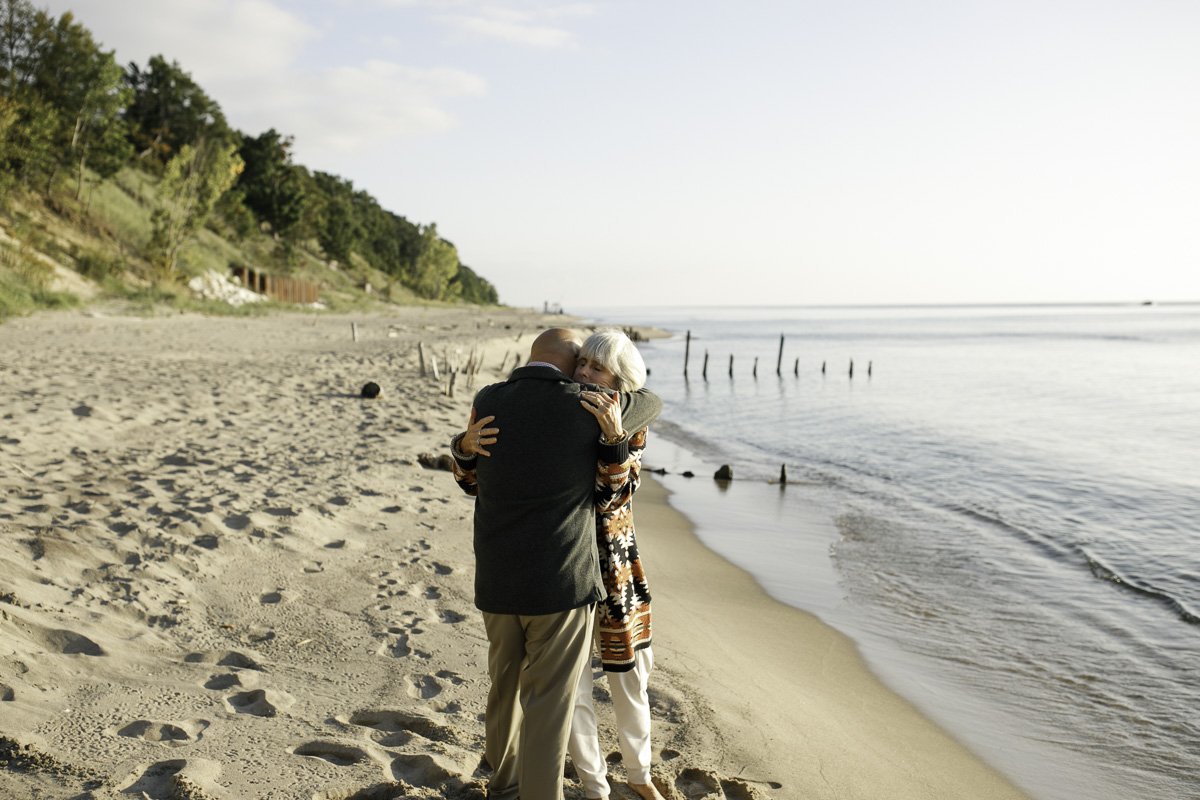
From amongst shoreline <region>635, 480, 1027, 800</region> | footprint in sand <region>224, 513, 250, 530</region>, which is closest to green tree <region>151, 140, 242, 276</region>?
footprint in sand <region>224, 513, 250, 530</region>

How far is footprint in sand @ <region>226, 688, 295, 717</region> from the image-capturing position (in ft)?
13.7

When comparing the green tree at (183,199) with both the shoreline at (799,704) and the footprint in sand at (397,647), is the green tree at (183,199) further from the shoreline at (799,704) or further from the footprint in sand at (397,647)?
the footprint in sand at (397,647)

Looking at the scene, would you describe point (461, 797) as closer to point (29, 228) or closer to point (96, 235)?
point (29, 228)

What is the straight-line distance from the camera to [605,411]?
288cm

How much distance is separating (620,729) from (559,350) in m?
1.67

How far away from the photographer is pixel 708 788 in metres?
3.95

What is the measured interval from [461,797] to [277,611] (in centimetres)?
275

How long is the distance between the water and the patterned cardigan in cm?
318

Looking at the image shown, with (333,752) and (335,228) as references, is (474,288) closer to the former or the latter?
(335,228)

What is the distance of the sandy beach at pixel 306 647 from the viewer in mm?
3691

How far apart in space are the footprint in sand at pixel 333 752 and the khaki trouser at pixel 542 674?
1.01 m

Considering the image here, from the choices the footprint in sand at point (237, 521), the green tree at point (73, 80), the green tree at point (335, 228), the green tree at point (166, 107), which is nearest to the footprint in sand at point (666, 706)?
the footprint in sand at point (237, 521)

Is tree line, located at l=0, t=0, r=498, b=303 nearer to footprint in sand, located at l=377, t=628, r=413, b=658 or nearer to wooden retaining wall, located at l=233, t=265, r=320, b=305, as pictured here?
wooden retaining wall, located at l=233, t=265, r=320, b=305

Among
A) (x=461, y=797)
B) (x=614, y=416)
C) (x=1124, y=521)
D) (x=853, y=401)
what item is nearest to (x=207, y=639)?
(x=461, y=797)
